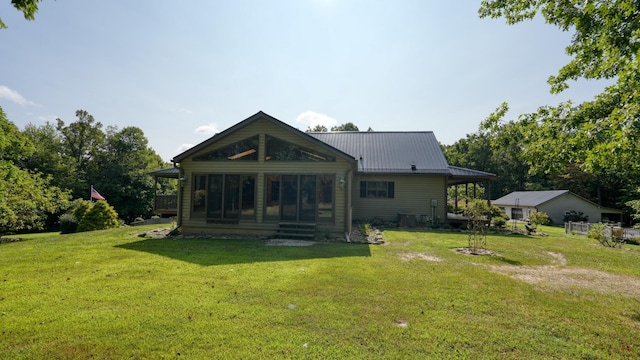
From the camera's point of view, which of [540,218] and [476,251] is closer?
[476,251]

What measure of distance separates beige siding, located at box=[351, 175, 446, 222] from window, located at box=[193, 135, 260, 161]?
679 cm

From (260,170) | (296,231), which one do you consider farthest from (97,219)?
(296,231)

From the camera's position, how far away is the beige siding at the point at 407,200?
1569 centimetres

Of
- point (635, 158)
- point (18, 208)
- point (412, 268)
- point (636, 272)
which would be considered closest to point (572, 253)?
point (636, 272)

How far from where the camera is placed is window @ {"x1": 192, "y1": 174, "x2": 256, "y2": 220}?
36.9 feet

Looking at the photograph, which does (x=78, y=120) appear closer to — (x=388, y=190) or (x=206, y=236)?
(x=206, y=236)

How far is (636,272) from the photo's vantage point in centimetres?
680

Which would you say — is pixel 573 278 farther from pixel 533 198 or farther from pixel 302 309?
pixel 533 198

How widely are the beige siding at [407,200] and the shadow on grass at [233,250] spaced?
7089 millimetres

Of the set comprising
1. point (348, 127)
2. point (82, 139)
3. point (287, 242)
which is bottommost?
point (287, 242)

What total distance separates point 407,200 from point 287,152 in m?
8.36

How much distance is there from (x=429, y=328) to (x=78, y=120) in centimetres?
4560

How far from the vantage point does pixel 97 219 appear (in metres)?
14.8

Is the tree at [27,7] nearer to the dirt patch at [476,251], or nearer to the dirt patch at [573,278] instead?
the dirt patch at [573,278]
